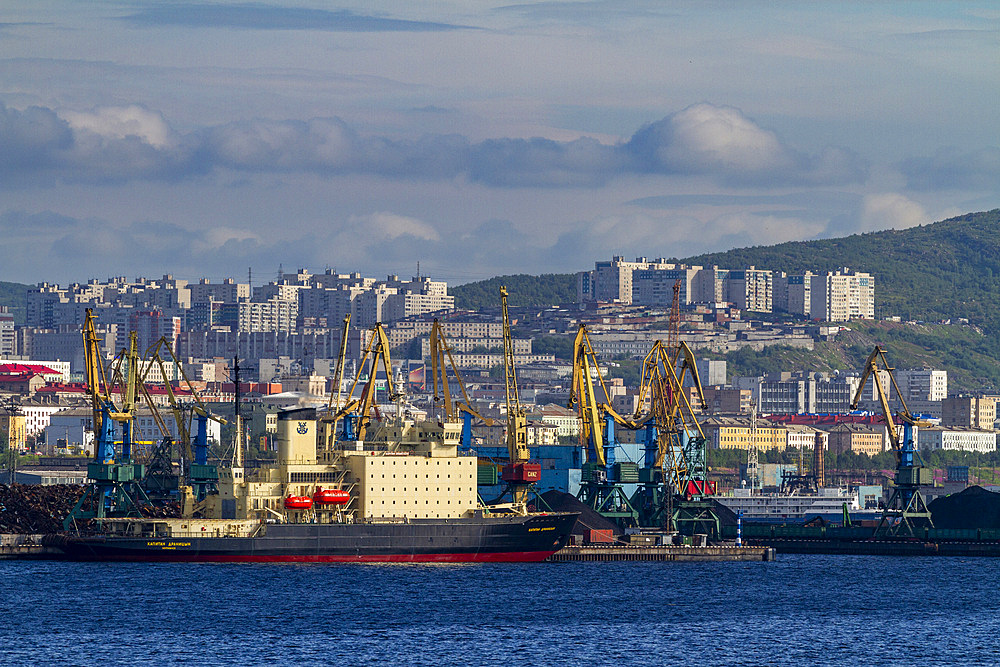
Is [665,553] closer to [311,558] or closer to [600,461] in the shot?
[600,461]

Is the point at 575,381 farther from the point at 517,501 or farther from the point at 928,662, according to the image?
the point at 928,662

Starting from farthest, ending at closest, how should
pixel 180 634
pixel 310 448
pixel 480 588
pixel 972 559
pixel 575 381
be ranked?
pixel 575 381
pixel 972 559
pixel 310 448
pixel 480 588
pixel 180 634

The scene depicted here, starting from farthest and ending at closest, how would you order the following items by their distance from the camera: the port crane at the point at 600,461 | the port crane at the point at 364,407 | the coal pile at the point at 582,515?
the port crane at the point at 600,461 → the port crane at the point at 364,407 → the coal pile at the point at 582,515

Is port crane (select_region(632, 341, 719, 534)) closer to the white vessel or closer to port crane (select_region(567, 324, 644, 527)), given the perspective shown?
port crane (select_region(567, 324, 644, 527))

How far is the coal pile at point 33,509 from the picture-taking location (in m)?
120

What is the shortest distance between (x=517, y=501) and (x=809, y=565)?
57.0ft

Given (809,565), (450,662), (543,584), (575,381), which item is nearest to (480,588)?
(543,584)

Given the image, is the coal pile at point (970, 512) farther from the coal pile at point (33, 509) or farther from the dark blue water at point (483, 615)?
the coal pile at point (33, 509)

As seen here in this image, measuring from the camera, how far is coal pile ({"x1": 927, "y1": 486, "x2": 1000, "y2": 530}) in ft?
447

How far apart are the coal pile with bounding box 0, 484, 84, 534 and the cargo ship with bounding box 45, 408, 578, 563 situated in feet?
41.8

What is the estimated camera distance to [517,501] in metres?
115

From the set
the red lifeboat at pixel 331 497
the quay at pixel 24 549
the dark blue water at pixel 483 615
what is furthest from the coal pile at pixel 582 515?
the quay at pixel 24 549

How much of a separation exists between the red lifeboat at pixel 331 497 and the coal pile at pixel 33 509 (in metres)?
22.5

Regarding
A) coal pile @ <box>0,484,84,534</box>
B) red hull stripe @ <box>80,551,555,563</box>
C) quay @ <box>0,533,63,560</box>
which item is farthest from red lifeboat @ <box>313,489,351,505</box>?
coal pile @ <box>0,484,84,534</box>
